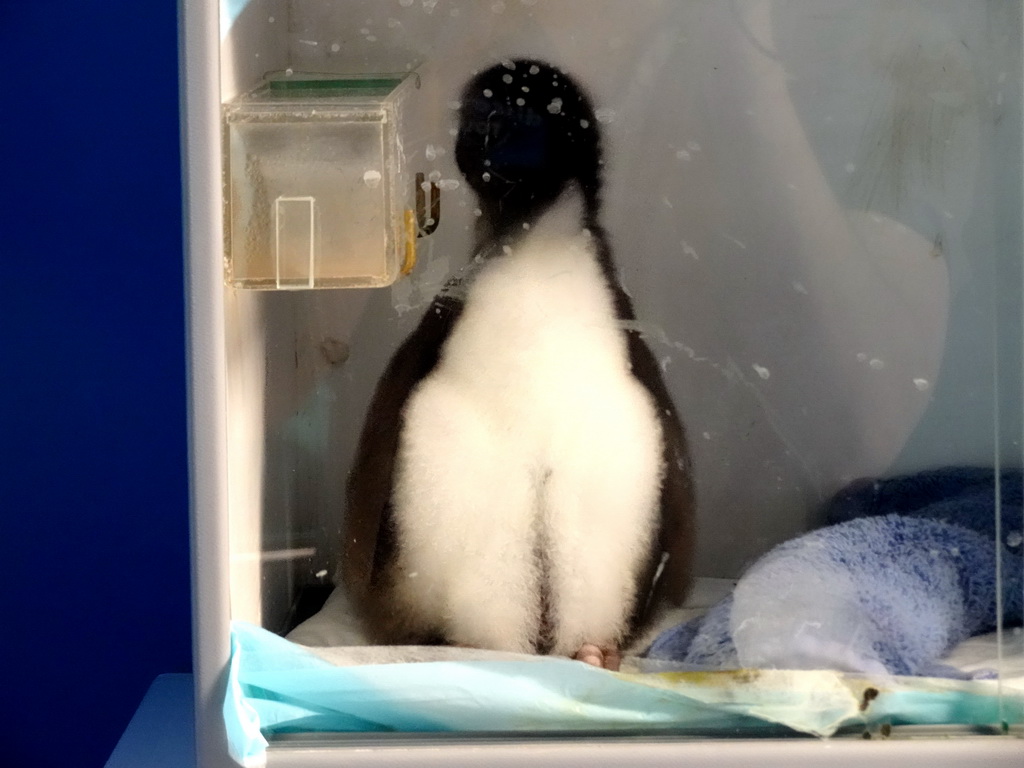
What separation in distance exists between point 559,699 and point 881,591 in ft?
0.93

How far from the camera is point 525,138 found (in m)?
0.90

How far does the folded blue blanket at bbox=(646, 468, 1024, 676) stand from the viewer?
2.67 ft

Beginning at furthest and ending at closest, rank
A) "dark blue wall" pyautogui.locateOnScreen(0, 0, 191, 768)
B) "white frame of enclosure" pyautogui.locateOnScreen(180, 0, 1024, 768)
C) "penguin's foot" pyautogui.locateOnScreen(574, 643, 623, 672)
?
1. "dark blue wall" pyautogui.locateOnScreen(0, 0, 191, 768)
2. "penguin's foot" pyautogui.locateOnScreen(574, 643, 623, 672)
3. "white frame of enclosure" pyautogui.locateOnScreen(180, 0, 1024, 768)

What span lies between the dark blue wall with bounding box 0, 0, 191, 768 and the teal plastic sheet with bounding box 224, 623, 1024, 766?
557 mm

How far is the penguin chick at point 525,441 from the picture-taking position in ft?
2.86

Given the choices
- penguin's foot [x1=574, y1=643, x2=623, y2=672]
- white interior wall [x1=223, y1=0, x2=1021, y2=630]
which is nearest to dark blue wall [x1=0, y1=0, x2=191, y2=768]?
white interior wall [x1=223, y1=0, x2=1021, y2=630]

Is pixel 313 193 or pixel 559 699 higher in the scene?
pixel 313 193

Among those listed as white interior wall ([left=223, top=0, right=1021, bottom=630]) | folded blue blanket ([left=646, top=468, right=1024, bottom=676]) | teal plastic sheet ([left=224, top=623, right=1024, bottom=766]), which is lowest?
teal plastic sheet ([left=224, top=623, right=1024, bottom=766])

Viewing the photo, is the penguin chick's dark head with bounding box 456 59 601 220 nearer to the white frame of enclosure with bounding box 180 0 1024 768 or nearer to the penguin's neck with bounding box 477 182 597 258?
the penguin's neck with bounding box 477 182 597 258

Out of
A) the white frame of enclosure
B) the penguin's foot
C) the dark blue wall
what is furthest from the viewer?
the dark blue wall

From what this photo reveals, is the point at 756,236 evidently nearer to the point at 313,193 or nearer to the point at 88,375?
the point at 313,193

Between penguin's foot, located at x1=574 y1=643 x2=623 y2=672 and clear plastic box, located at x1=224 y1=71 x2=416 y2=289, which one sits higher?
clear plastic box, located at x1=224 y1=71 x2=416 y2=289

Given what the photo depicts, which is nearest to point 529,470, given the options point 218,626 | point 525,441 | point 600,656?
point 525,441

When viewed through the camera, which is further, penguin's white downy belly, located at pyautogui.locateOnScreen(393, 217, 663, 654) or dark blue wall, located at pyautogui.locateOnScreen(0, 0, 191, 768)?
dark blue wall, located at pyautogui.locateOnScreen(0, 0, 191, 768)
